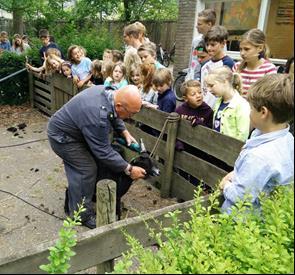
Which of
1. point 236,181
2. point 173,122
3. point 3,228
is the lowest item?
point 3,228

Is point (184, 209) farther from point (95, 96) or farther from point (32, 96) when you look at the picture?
point (32, 96)

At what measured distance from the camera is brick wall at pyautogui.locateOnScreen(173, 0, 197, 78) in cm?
955

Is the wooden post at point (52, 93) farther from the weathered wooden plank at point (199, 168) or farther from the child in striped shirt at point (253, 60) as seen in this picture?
the child in striped shirt at point (253, 60)

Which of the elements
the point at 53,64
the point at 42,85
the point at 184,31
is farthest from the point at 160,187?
the point at 184,31

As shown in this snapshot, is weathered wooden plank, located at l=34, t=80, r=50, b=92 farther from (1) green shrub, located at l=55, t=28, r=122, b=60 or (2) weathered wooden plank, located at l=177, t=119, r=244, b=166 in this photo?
(2) weathered wooden plank, located at l=177, t=119, r=244, b=166

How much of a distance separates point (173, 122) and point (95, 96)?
1.16 metres

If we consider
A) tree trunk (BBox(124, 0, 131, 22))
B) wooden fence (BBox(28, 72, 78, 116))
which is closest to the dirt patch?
wooden fence (BBox(28, 72, 78, 116))

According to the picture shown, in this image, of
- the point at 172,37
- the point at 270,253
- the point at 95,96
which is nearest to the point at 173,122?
the point at 95,96

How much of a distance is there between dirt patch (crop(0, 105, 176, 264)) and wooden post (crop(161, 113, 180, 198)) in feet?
0.54

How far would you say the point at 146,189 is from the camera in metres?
5.07

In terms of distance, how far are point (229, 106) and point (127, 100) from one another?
107cm

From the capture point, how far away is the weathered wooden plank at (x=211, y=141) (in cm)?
347

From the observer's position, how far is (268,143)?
74.5 inches

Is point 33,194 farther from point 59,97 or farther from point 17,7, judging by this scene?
point 17,7
